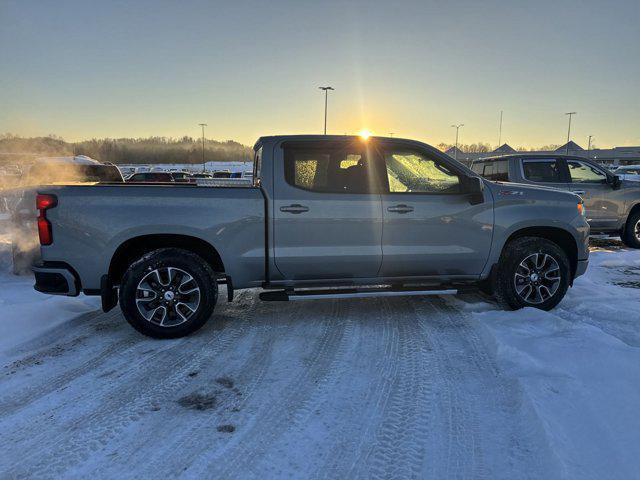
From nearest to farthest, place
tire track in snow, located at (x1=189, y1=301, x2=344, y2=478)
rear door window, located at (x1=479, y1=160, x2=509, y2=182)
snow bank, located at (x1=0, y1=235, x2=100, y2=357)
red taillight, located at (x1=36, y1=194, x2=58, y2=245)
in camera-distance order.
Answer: tire track in snow, located at (x1=189, y1=301, x2=344, y2=478) → red taillight, located at (x1=36, y1=194, x2=58, y2=245) → snow bank, located at (x1=0, y1=235, x2=100, y2=357) → rear door window, located at (x1=479, y1=160, x2=509, y2=182)

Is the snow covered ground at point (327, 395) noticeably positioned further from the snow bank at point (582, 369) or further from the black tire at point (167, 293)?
the black tire at point (167, 293)

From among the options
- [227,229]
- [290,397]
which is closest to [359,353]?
[290,397]

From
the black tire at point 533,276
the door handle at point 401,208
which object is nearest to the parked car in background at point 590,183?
the black tire at point 533,276

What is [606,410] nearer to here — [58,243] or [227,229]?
[227,229]

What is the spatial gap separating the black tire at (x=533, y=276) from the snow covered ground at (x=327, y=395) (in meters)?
0.23

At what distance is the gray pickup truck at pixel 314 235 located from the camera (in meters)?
4.02

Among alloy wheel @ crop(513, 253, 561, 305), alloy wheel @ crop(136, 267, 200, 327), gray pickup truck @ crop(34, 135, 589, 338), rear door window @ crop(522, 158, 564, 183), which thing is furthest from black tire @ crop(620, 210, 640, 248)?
alloy wheel @ crop(136, 267, 200, 327)

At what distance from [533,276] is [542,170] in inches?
202

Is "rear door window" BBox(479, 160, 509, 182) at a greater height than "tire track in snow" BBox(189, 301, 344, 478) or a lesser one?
greater

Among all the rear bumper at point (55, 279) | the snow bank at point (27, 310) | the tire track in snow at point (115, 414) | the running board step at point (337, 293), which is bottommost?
the tire track in snow at point (115, 414)

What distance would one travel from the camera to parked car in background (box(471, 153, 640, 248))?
29.4 ft

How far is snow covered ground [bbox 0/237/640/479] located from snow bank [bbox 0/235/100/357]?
3 centimetres

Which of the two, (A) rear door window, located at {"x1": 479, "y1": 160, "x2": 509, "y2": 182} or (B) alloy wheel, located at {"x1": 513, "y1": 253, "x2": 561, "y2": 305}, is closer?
(B) alloy wheel, located at {"x1": 513, "y1": 253, "x2": 561, "y2": 305}

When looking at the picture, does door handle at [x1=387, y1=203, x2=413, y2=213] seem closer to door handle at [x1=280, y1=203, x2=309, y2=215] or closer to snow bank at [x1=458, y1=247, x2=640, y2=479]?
door handle at [x1=280, y1=203, x2=309, y2=215]
